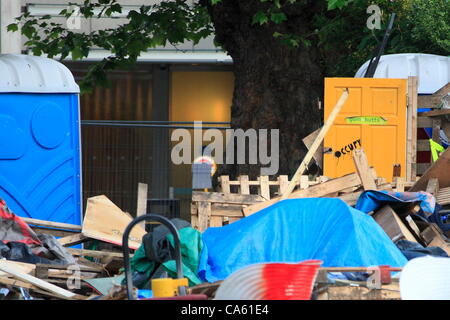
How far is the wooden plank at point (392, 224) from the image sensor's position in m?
7.79

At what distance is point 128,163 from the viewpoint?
1527 cm

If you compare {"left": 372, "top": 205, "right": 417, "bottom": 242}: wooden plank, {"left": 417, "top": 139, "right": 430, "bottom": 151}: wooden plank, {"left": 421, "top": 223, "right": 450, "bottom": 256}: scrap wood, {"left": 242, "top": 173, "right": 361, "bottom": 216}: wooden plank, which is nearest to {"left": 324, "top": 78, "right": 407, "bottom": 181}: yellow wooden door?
{"left": 417, "top": 139, "right": 430, "bottom": 151}: wooden plank

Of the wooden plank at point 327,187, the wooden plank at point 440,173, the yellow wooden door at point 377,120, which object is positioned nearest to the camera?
the wooden plank at point 327,187

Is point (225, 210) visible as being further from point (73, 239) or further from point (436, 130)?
point (436, 130)

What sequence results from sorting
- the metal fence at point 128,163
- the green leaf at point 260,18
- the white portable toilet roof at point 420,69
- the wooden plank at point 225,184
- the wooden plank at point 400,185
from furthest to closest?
1. the metal fence at point 128,163
2. the white portable toilet roof at point 420,69
3. the green leaf at point 260,18
4. the wooden plank at point 225,184
5. the wooden plank at point 400,185

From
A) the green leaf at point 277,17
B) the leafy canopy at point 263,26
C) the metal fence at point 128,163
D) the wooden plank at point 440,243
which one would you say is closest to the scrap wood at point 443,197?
the wooden plank at point 440,243

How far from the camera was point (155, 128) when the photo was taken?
50.4 ft

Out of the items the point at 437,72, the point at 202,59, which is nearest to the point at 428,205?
the point at 437,72

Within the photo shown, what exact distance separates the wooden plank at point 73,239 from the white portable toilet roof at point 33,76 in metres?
2.60

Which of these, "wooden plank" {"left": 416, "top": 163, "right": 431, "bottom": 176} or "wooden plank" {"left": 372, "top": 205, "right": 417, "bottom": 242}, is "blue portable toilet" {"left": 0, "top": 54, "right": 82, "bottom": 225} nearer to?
"wooden plank" {"left": 372, "top": 205, "right": 417, "bottom": 242}

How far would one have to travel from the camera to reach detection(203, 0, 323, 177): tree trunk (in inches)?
493

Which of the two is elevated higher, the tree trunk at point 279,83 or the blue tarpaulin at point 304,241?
the tree trunk at point 279,83

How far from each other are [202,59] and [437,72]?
8570 millimetres

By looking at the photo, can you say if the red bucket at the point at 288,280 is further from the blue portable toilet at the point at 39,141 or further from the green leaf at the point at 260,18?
the green leaf at the point at 260,18
